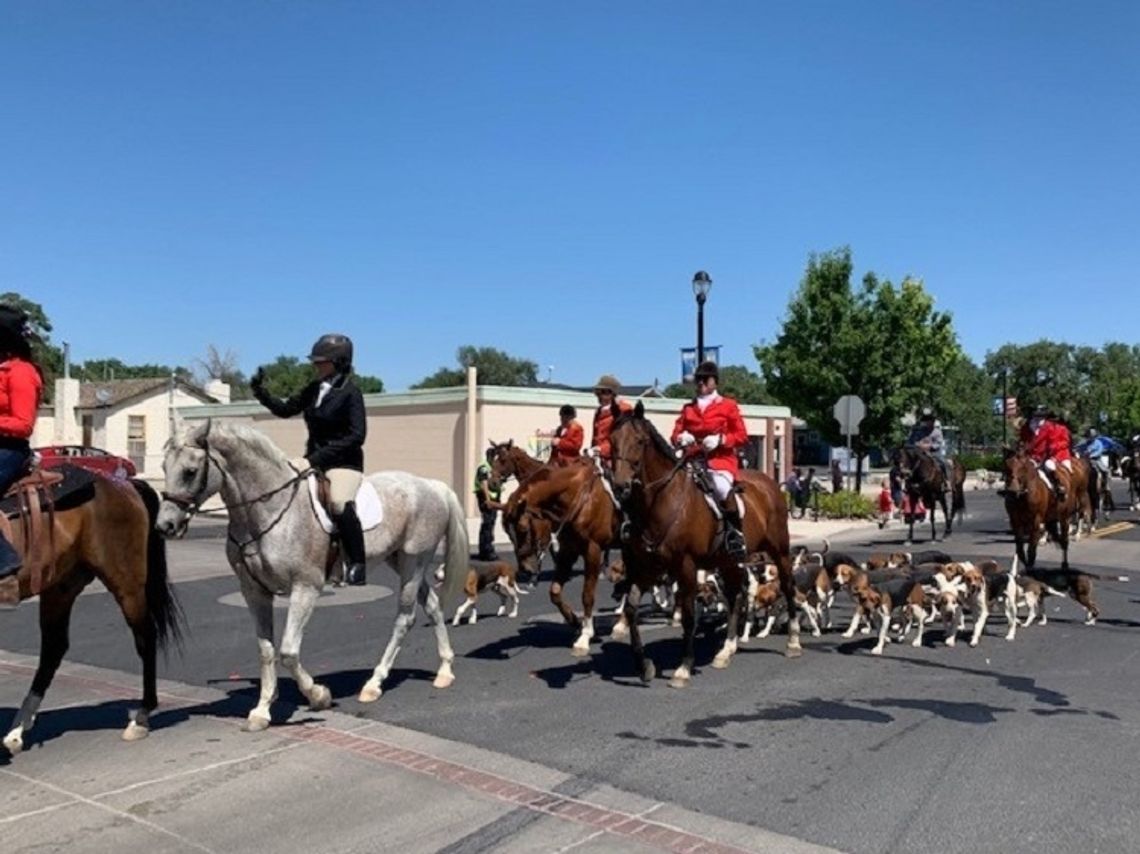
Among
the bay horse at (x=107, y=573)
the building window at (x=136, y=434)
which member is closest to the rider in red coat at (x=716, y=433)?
the bay horse at (x=107, y=573)

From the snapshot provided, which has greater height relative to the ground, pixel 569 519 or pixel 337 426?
pixel 337 426

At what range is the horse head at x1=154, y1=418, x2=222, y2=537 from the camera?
685 centimetres

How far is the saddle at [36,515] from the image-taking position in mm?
6594

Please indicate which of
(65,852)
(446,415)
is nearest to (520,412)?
(446,415)

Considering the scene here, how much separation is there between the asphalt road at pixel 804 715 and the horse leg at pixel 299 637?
36 centimetres

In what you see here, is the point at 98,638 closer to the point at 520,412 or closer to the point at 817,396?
the point at 520,412

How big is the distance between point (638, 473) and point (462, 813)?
3938 mm

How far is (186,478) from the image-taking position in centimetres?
701

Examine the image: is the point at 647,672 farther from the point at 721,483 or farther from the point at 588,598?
the point at 721,483

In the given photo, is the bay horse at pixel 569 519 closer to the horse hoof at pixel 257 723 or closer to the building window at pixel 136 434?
the horse hoof at pixel 257 723

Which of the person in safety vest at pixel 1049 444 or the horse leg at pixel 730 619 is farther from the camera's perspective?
the person in safety vest at pixel 1049 444

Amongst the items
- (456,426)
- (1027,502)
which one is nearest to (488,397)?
(456,426)

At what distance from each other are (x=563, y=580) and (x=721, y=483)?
2.21 m

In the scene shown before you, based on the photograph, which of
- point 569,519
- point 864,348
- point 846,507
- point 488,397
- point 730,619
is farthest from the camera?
point 864,348
